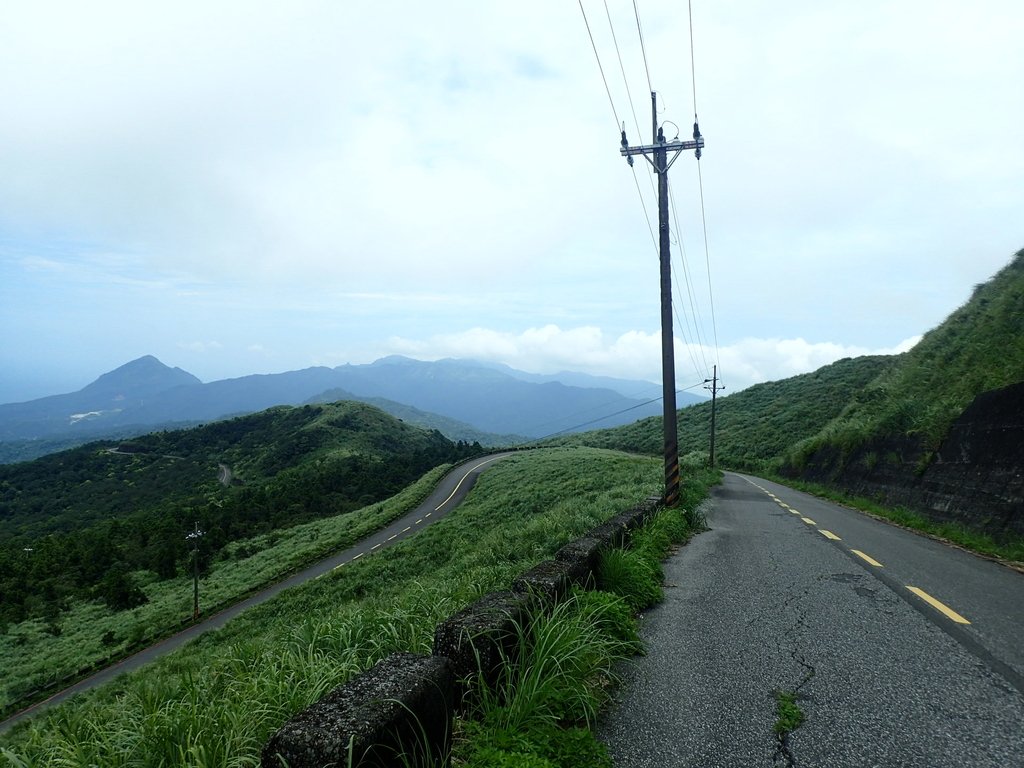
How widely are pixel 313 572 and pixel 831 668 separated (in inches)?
1371

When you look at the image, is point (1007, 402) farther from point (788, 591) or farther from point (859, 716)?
point (859, 716)

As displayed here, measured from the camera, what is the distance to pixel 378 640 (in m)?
4.66

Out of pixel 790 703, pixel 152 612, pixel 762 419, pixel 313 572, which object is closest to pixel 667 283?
pixel 790 703

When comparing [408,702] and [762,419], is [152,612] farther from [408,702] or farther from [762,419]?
[762,419]

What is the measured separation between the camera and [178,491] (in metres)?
91.8

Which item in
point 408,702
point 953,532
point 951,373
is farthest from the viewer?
point 951,373

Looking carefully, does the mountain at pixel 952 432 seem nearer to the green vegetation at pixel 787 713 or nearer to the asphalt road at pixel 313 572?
the green vegetation at pixel 787 713

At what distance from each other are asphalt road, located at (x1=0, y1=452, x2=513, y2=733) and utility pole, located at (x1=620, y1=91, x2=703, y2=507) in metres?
24.8

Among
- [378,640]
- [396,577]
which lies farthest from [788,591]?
[396,577]

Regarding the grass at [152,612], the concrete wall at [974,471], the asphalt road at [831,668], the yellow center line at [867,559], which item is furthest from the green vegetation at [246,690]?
the grass at [152,612]

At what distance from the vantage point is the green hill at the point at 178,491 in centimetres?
4853

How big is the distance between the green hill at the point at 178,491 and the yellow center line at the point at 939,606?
48011 millimetres

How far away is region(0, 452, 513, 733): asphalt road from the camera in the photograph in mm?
25391

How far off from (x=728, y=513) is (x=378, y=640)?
11.3m
